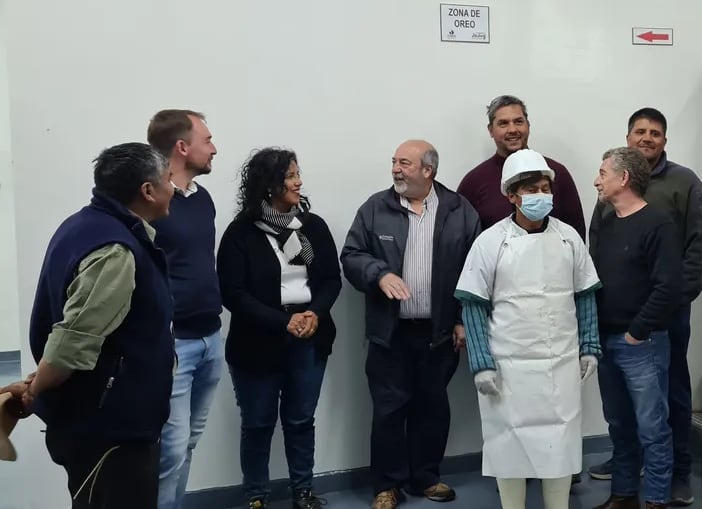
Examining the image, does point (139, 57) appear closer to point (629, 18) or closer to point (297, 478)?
point (297, 478)

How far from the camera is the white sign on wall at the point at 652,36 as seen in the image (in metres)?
3.37

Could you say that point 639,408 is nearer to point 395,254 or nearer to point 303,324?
point 395,254

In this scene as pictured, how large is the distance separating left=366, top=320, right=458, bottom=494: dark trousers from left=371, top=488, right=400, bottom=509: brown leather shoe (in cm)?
2

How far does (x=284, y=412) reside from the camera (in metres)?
2.76

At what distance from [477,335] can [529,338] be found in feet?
0.58

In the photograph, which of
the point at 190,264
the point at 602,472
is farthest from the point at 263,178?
the point at 602,472

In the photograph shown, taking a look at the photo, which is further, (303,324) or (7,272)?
(7,272)

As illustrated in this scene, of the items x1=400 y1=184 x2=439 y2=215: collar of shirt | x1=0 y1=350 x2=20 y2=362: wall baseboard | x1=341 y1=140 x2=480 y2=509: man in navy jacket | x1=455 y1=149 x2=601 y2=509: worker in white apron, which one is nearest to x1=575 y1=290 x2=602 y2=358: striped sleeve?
x1=455 y1=149 x2=601 y2=509: worker in white apron

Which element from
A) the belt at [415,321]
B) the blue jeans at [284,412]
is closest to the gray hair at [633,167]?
the belt at [415,321]

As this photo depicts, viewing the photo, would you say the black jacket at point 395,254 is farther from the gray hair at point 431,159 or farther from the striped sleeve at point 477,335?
the striped sleeve at point 477,335

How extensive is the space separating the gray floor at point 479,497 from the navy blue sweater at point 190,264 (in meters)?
1.13

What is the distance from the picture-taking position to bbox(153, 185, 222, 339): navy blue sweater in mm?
2148

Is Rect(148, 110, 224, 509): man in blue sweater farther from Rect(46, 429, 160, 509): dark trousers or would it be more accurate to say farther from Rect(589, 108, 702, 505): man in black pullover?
Rect(589, 108, 702, 505): man in black pullover

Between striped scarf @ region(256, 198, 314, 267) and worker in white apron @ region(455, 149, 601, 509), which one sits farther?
striped scarf @ region(256, 198, 314, 267)
